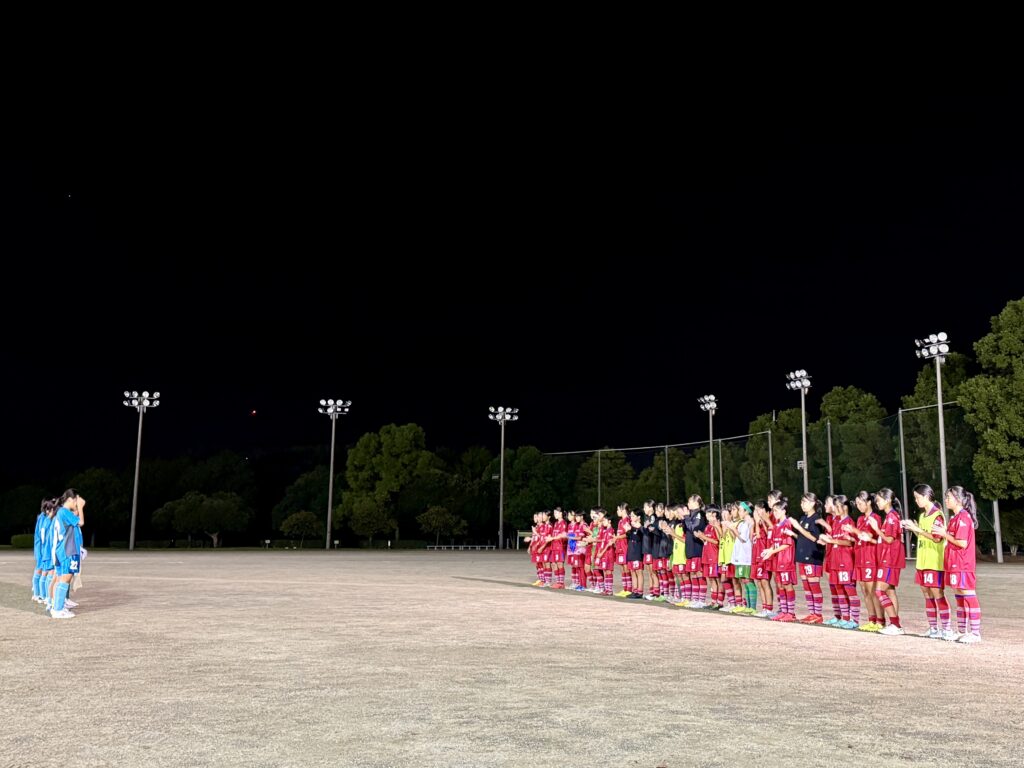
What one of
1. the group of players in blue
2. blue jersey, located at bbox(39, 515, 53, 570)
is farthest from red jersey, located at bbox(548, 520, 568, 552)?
blue jersey, located at bbox(39, 515, 53, 570)

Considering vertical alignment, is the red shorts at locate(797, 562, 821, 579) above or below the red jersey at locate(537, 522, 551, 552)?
below

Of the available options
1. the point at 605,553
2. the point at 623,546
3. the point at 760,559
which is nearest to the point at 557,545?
the point at 623,546

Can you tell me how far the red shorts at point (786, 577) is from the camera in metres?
13.9

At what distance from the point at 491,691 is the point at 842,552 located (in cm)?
738

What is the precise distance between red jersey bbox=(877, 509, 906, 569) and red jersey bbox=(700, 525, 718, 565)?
3777 mm

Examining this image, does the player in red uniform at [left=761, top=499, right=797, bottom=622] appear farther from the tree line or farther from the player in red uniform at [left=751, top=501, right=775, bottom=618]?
the tree line

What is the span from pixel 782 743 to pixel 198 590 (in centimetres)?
1569

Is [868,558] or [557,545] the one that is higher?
[868,558]

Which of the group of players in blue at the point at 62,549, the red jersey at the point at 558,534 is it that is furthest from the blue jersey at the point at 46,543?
the red jersey at the point at 558,534

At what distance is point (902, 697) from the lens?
7406 millimetres

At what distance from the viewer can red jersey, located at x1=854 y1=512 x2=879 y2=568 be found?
40.6 feet

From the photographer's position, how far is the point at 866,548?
12547 millimetres

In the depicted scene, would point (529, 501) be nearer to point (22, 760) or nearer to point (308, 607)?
point (308, 607)

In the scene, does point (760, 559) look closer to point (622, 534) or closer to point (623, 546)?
point (622, 534)
